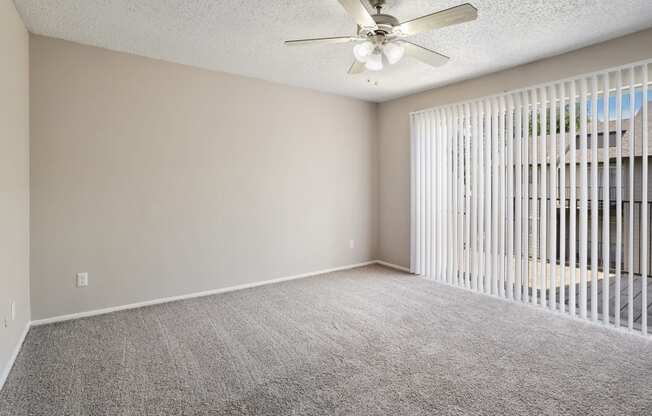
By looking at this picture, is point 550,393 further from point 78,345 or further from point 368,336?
point 78,345

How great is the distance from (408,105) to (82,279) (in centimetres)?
440

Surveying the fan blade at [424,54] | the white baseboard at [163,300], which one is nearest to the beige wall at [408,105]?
the white baseboard at [163,300]

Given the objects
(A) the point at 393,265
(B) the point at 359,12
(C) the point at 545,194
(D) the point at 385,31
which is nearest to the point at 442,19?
(D) the point at 385,31

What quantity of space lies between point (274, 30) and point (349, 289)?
2.86 metres

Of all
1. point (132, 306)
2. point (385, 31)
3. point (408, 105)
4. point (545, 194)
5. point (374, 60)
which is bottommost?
point (132, 306)

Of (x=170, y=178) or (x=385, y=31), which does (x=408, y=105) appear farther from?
(x=170, y=178)

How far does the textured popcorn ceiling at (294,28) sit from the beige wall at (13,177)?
13.4 inches

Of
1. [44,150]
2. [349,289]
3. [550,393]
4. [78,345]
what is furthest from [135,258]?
[550,393]

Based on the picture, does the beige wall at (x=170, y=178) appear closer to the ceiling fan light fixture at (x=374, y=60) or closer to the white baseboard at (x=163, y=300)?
the white baseboard at (x=163, y=300)

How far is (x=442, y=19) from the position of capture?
2111 millimetres

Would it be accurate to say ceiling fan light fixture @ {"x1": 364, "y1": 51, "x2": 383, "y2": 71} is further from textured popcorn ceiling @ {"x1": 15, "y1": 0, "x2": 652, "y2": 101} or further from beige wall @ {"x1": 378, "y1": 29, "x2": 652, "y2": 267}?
beige wall @ {"x1": 378, "y1": 29, "x2": 652, "y2": 267}

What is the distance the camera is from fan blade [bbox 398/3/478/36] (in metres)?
1.99

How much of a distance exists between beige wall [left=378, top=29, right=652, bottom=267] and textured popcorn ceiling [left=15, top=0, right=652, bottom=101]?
0.14 m

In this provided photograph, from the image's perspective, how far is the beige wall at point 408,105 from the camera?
3158 mm
